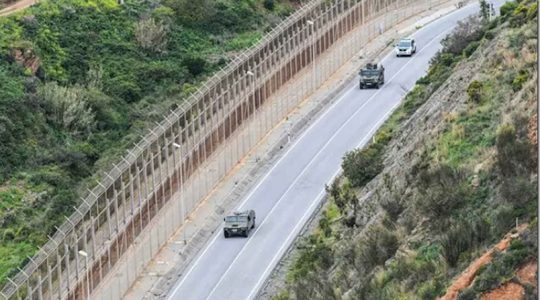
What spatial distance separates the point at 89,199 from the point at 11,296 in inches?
339

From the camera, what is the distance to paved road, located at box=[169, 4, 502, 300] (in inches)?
2276

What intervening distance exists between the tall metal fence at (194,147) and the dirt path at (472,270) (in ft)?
63.6

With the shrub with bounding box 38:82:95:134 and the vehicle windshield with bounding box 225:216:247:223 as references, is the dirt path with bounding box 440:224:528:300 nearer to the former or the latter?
the vehicle windshield with bounding box 225:216:247:223

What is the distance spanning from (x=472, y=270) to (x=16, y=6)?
6802 centimetres

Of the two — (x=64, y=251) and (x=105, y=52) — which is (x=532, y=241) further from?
(x=105, y=52)

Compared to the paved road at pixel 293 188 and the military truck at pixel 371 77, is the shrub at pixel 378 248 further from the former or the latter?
the military truck at pixel 371 77

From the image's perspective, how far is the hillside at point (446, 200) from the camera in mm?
36969

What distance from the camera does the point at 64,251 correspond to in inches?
2032

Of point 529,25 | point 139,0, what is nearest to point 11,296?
point 529,25

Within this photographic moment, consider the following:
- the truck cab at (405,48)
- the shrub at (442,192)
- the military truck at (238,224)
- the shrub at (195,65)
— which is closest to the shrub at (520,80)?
the shrub at (442,192)

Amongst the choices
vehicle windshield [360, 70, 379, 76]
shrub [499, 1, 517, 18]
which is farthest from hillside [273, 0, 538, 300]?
vehicle windshield [360, 70, 379, 76]

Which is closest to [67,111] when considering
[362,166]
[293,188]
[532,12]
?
[293,188]

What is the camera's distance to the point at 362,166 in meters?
63.7

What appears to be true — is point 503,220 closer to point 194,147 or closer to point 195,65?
point 194,147
